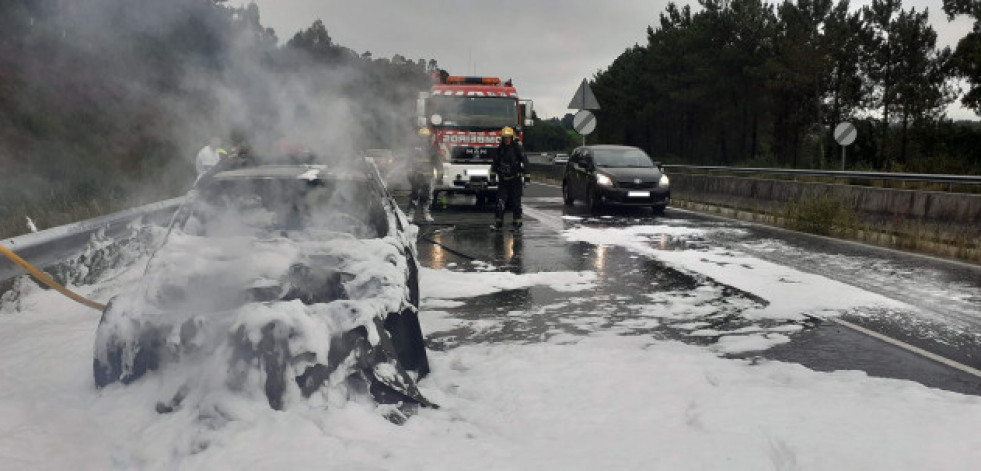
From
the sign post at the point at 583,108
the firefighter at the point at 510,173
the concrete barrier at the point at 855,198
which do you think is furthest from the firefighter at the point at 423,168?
the sign post at the point at 583,108

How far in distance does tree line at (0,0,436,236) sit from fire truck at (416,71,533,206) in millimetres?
2061

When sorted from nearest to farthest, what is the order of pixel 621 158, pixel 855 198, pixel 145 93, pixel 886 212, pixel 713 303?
pixel 713 303, pixel 145 93, pixel 886 212, pixel 855 198, pixel 621 158

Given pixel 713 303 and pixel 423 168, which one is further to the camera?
Answer: pixel 423 168

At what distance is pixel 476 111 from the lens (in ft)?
61.4

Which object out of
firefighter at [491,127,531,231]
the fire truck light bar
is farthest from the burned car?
the fire truck light bar

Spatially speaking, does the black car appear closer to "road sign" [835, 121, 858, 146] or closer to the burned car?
"road sign" [835, 121, 858, 146]

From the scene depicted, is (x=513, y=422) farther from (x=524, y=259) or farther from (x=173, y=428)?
(x=524, y=259)

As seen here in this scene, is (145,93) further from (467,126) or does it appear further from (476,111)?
(476,111)

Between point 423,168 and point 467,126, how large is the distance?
1393 mm

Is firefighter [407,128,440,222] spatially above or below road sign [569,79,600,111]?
below

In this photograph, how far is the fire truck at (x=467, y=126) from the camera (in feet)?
60.7

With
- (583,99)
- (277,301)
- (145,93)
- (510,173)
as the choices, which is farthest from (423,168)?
(277,301)

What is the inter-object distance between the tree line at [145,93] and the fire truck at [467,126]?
206 cm

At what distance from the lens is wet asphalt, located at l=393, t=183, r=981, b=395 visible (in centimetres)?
577
